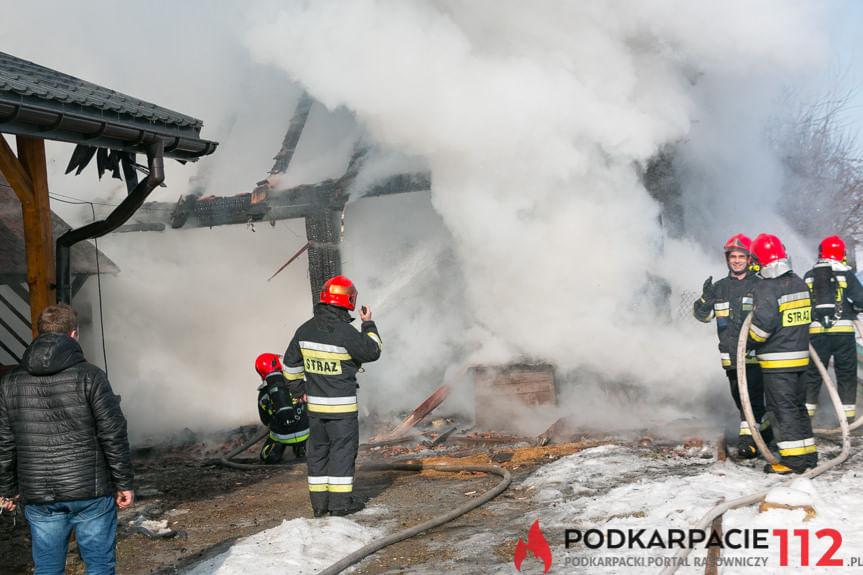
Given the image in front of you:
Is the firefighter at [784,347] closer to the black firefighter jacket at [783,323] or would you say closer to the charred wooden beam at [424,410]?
the black firefighter jacket at [783,323]

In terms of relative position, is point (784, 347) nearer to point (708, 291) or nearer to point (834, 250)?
point (708, 291)

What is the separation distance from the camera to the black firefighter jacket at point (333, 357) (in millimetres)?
5418

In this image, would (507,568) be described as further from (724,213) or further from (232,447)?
(724,213)

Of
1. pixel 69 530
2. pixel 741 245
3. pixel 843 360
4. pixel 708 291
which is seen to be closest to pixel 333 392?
pixel 69 530

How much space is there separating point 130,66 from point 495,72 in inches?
331

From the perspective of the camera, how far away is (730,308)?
6316mm

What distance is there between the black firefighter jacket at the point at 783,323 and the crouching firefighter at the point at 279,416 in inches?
175

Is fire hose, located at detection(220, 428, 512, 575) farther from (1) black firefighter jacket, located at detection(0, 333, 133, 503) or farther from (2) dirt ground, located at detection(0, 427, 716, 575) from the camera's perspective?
(1) black firefighter jacket, located at detection(0, 333, 133, 503)

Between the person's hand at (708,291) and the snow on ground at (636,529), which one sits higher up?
the person's hand at (708,291)

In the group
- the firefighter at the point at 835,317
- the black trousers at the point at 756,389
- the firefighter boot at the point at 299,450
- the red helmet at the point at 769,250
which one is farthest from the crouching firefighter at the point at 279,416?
the firefighter at the point at 835,317

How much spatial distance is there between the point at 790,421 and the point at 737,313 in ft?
3.28

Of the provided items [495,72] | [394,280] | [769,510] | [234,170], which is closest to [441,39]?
[495,72]

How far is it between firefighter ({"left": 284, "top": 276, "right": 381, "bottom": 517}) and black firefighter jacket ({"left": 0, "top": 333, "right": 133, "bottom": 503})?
2028 mm

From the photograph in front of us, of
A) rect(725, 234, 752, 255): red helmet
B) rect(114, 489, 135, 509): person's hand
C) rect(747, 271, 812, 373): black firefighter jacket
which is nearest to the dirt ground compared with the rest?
rect(114, 489, 135, 509): person's hand
